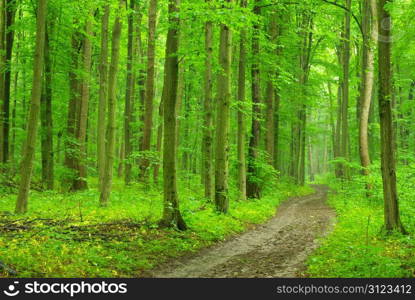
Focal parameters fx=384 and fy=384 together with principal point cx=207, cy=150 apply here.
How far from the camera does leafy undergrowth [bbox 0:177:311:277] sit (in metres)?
6.96

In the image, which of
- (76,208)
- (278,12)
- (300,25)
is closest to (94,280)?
(76,208)

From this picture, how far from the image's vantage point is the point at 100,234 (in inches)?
360

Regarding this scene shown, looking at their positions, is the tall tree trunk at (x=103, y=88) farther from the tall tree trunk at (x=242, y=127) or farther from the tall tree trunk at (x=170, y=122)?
the tall tree trunk at (x=242, y=127)

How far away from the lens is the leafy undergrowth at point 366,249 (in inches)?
279

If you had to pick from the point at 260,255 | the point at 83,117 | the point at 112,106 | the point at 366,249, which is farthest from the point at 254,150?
the point at 366,249

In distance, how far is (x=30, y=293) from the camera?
557 centimetres

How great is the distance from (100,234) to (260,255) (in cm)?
387

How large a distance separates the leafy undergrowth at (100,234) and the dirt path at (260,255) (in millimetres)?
472

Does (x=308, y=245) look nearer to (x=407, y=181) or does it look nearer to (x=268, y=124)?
(x=407, y=181)

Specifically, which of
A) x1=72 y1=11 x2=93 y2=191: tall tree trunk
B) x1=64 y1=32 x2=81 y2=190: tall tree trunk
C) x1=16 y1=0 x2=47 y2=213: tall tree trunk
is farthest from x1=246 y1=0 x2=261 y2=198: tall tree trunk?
x1=16 y1=0 x2=47 y2=213: tall tree trunk

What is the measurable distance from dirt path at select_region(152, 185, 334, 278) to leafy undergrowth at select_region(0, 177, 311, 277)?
47 cm

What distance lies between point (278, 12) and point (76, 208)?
15082 millimetres

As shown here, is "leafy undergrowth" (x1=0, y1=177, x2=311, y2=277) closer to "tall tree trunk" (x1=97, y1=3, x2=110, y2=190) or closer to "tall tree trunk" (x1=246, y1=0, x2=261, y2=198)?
"tall tree trunk" (x1=97, y1=3, x2=110, y2=190)

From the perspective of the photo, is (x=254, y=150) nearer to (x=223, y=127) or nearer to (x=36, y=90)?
(x=223, y=127)
